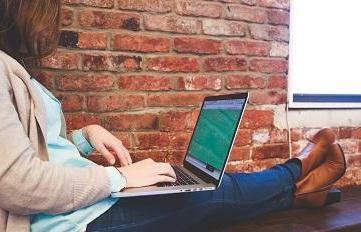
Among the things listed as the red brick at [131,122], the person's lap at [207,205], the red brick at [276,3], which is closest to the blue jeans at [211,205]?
the person's lap at [207,205]

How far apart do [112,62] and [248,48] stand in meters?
0.62

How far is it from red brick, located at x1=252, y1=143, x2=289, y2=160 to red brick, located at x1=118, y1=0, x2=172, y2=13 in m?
0.74

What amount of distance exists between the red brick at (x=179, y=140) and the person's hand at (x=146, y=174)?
544 millimetres

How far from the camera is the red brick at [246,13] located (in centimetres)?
167

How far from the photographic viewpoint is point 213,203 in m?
1.11

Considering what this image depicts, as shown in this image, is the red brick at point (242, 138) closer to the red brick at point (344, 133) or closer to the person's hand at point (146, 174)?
the red brick at point (344, 133)

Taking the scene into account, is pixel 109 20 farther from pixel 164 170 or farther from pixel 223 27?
pixel 164 170

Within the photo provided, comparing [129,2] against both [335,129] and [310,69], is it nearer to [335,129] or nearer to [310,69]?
[310,69]

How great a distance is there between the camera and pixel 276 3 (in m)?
1.76

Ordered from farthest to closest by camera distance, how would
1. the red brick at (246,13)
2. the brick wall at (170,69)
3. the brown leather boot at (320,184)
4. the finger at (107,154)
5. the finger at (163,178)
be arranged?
1. the red brick at (246,13)
2. the brick wall at (170,69)
3. the brown leather boot at (320,184)
4. the finger at (107,154)
5. the finger at (163,178)

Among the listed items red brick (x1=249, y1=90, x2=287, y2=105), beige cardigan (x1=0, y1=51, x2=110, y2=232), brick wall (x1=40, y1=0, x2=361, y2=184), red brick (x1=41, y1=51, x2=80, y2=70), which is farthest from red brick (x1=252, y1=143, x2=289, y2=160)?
beige cardigan (x1=0, y1=51, x2=110, y2=232)

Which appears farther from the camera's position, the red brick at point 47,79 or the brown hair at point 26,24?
the red brick at point 47,79

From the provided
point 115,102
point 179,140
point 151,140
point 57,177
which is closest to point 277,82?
point 179,140

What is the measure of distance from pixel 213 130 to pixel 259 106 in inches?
22.7
